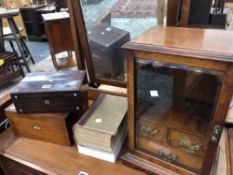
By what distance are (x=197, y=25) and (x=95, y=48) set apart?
523 mm

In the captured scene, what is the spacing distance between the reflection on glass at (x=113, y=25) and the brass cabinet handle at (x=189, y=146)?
481mm

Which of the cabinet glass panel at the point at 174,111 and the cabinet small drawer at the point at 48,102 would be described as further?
the cabinet small drawer at the point at 48,102

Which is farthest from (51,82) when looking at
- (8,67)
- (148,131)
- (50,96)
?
(8,67)

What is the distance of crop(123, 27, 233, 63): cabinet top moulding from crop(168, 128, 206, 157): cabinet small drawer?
0.31 meters

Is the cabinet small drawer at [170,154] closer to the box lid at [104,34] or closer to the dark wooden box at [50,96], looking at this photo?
the dark wooden box at [50,96]

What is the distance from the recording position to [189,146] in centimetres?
70

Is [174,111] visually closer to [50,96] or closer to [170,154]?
[170,154]

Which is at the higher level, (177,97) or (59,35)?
(177,97)

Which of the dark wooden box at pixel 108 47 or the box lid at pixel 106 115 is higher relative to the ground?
the dark wooden box at pixel 108 47

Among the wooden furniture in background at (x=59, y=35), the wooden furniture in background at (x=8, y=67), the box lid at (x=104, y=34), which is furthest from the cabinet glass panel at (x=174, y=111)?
the wooden furniture in background at (x=8, y=67)

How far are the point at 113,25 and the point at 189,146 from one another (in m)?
0.69

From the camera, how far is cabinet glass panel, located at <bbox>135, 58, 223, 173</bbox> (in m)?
0.61

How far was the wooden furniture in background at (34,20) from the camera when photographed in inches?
167

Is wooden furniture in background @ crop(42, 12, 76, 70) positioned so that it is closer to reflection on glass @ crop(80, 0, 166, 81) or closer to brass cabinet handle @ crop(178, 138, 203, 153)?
reflection on glass @ crop(80, 0, 166, 81)
